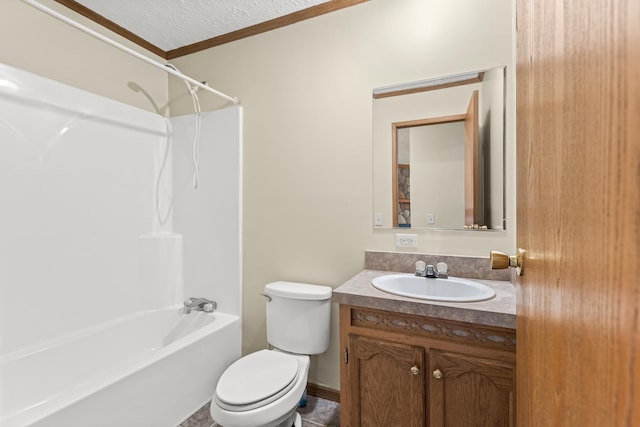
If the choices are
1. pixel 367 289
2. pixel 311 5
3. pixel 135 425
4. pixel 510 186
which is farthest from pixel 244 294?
pixel 311 5

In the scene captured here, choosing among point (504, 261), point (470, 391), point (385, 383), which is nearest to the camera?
point (504, 261)

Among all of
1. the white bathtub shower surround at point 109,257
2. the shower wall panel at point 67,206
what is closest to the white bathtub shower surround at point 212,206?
the white bathtub shower surround at point 109,257

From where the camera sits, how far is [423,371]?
4.23ft

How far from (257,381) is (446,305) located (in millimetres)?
954

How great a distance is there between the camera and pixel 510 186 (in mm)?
1571

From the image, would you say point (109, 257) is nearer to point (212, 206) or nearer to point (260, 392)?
point (212, 206)

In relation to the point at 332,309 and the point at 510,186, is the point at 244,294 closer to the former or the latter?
the point at 332,309

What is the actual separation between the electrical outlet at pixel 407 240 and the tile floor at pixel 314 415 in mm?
1088

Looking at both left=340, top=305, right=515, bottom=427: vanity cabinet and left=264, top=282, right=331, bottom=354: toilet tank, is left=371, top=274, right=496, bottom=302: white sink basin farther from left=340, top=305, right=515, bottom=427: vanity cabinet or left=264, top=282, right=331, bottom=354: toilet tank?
left=264, top=282, right=331, bottom=354: toilet tank

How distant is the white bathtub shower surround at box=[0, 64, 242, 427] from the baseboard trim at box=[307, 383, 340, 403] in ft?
1.92

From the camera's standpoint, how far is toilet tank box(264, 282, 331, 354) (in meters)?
1.82

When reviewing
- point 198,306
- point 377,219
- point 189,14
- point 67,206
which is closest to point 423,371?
point 377,219

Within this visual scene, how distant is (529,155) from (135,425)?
1940mm

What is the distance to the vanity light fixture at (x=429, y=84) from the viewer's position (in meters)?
1.64
